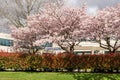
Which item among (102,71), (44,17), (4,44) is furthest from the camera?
(4,44)

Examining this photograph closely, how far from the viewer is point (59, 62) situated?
31.4 meters

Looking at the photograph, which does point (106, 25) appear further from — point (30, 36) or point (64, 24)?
point (30, 36)

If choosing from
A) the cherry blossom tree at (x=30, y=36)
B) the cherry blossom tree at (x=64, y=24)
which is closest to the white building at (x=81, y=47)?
the cherry blossom tree at (x=30, y=36)

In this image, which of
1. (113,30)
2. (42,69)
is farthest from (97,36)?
(42,69)

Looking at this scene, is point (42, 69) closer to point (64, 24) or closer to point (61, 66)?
point (61, 66)

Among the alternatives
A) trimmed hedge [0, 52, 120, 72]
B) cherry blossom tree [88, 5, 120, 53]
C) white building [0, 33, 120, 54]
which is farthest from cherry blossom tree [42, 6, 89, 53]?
white building [0, 33, 120, 54]

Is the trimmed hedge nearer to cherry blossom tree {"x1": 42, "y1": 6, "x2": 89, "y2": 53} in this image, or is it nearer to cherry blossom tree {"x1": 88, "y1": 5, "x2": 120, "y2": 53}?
cherry blossom tree {"x1": 42, "y1": 6, "x2": 89, "y2": 53}

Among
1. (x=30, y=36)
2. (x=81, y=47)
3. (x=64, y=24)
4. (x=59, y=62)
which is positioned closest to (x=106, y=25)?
(x=64, y=24)

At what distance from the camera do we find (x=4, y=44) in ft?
264

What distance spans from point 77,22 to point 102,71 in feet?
17.5

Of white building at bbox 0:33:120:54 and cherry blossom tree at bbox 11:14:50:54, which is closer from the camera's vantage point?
cherry blossom tree at bbox 11:14:50:54

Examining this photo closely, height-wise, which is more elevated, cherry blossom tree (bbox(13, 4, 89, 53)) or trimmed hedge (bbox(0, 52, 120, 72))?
cherry blossom tree (bbox(13, 4, 89, 53))

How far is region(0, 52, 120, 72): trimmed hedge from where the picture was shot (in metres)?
30.7

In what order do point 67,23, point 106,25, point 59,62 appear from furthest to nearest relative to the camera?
point 67,23 < point 106,25 < point 59,62
